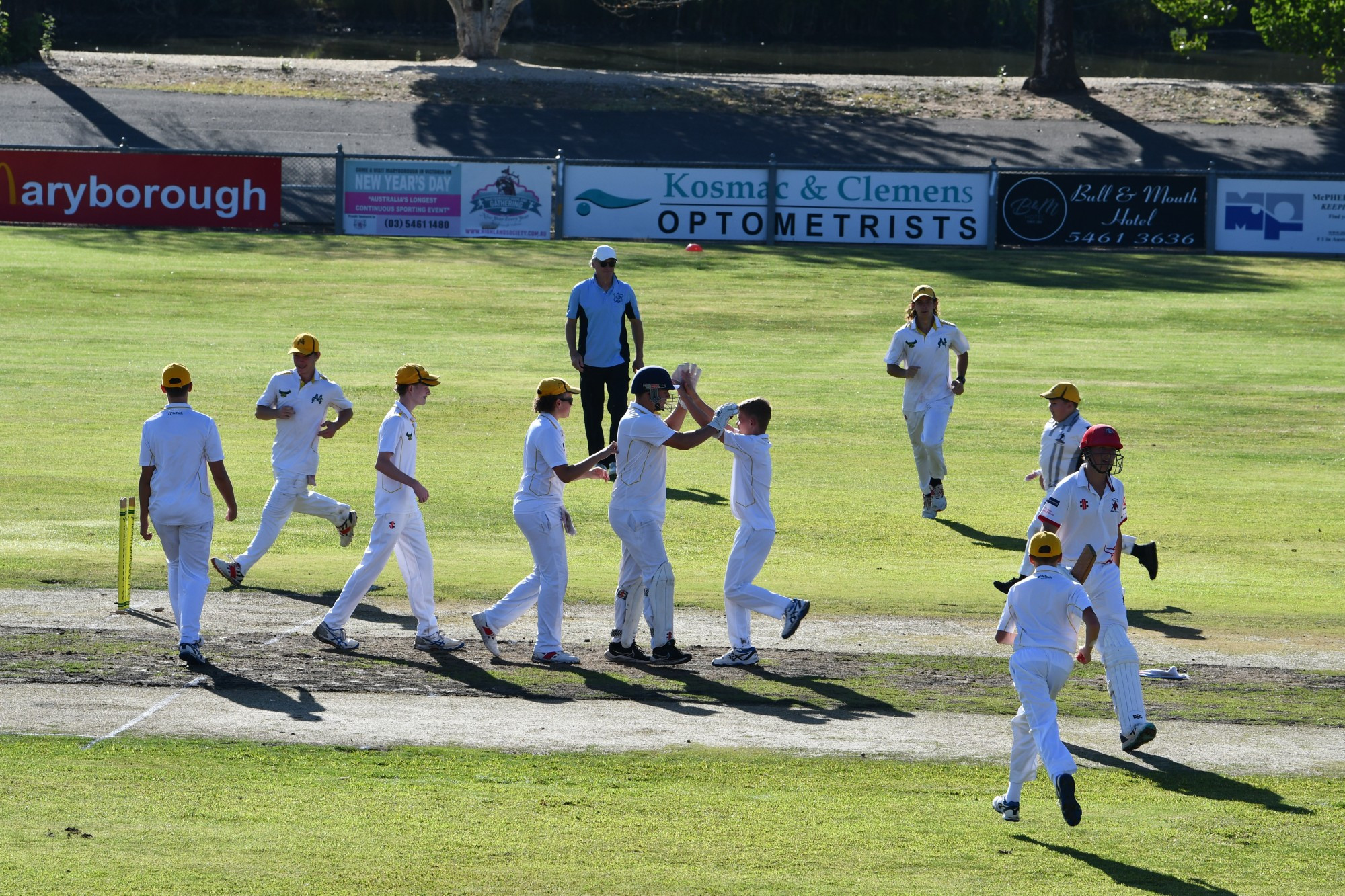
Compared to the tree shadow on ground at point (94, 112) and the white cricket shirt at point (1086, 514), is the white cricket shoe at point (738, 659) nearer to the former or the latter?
the white cricket shirt at point (1086, 514)

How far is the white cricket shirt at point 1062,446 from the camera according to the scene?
42.3ft

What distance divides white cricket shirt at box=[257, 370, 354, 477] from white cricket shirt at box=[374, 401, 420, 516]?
210cm

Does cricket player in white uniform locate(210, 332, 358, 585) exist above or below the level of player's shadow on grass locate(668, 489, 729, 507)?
above

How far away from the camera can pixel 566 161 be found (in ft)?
111

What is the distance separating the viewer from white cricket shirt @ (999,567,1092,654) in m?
8.48

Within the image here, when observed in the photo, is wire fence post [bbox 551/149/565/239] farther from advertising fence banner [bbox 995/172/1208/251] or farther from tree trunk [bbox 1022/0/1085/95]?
tree trunk [bbox 1022/0/1085/95]

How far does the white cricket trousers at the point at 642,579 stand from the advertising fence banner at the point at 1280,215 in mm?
25810

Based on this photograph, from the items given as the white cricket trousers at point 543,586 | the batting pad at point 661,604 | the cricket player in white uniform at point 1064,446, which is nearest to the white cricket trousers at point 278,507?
the white cricket trousers at point 543,586

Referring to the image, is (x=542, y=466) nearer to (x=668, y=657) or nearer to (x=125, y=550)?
(x=668, y=657)

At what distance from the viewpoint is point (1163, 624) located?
12977mm

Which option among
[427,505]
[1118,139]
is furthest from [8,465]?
[1118,139]

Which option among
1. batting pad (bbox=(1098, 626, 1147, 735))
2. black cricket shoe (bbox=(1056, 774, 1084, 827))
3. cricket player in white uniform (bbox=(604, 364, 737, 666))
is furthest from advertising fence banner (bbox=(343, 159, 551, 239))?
black cricket shoe (bbox=(1056, 774, 1084, 827))

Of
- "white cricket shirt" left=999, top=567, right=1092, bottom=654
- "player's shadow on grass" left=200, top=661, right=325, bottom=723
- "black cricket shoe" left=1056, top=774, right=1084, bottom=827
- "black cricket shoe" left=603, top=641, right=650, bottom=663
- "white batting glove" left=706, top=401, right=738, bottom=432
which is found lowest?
"player's shadow on grass" left=200, top=661, right=325, bottom=723

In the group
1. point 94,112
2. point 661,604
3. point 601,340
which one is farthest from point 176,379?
point 94,112
